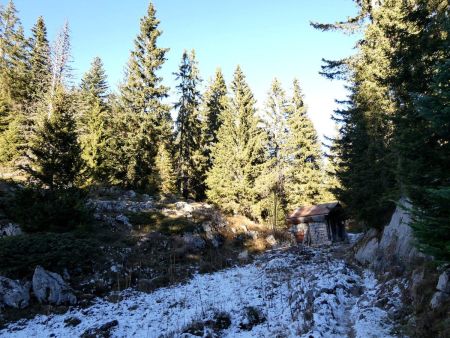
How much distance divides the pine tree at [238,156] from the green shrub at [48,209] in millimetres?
17610

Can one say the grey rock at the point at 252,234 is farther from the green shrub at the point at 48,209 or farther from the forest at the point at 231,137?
the green shrub at the point at 48,209

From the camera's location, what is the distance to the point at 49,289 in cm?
1216

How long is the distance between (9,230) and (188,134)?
2753 centimetres

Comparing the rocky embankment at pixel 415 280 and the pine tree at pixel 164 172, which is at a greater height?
the pine tree at pixel 164 172

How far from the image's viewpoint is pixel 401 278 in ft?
33.8

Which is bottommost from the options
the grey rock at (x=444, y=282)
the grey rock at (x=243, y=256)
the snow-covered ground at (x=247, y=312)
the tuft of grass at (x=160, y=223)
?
the snow-covered ground at (x=247, y=312)

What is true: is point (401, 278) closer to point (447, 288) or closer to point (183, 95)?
point (447, 288)

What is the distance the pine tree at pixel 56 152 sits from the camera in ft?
56.6

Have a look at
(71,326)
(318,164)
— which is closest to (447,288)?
(71,326)

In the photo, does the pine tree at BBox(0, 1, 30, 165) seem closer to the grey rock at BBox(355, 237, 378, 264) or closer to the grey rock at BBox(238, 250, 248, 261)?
the grey rock at BBox(238, 250, 248, 261)

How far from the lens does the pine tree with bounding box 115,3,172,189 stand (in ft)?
109

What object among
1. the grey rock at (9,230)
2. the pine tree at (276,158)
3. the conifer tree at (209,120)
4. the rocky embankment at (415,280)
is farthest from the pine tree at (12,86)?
the rocky embankment at (415,280)

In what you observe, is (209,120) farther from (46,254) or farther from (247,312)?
(247,312)

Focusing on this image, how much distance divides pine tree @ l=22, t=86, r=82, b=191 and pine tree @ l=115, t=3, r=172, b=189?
14.5 metres
